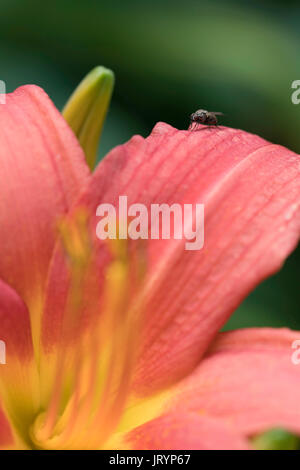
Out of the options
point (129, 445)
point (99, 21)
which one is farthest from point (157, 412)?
point (99, 21)

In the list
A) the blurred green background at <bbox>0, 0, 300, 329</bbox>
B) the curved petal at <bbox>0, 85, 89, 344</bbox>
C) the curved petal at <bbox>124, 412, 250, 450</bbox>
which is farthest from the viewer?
the blurred green background at <bbox>0, 0, 300, 329</bbox>

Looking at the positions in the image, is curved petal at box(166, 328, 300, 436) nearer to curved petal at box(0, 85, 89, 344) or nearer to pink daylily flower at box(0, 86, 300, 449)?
pink daylily flower at box(0, 86, 300, 449)

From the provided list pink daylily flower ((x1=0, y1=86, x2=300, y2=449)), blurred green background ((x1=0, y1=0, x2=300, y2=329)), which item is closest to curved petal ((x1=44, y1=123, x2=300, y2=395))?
pink daylily flower ((x1=0, y1=86, x2=300, y2=449))

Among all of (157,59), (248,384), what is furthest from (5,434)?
(157,59)

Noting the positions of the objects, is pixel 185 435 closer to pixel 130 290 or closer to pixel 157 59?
pixel 130 290

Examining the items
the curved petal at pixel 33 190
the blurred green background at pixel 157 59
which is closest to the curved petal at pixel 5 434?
the curved petal at pixel 33 190

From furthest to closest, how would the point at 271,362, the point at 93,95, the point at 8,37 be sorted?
1. the point at 8,37
2. the point at 93,95
3. the point at 271,362
